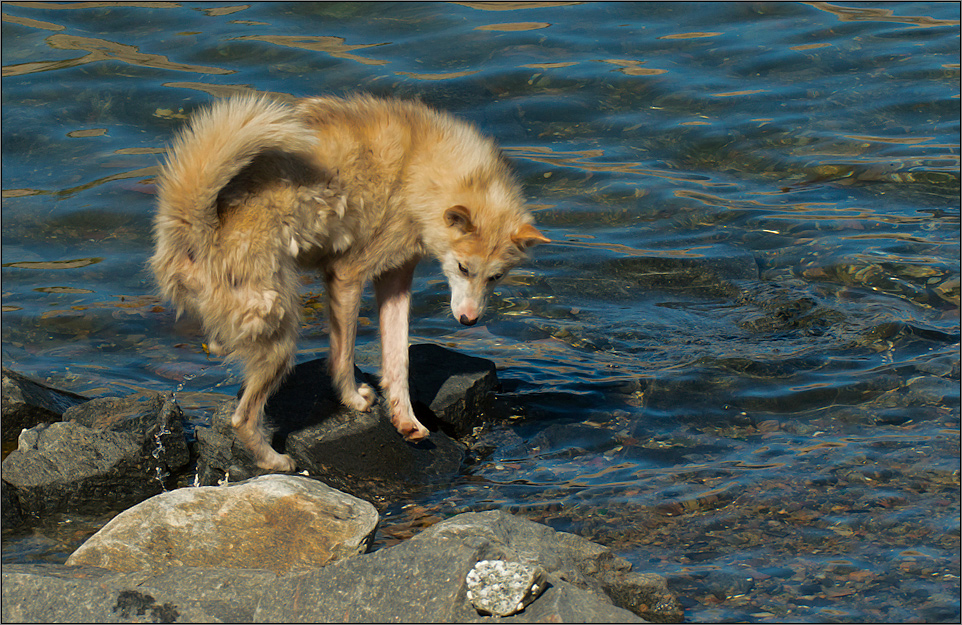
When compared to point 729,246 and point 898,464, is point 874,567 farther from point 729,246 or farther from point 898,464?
point 729,246

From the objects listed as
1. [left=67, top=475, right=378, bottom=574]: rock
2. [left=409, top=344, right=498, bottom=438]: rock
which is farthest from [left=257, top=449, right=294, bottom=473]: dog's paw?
[left=409, top=344, right=498, bottom=438]: rock

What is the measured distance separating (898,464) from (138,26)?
11.8m

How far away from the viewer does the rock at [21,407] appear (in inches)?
242

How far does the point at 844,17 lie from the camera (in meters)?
13.8

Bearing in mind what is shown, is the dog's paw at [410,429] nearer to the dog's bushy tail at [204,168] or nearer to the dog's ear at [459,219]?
the dog's ear at [459,219]

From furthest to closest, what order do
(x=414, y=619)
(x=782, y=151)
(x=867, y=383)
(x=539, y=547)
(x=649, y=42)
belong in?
(x=649, y=42)
(x=782, y=151)
(x=867, y=383)
(x=539, y=547)
(x=414, y=619)

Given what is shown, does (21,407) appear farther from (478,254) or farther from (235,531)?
(478,254)

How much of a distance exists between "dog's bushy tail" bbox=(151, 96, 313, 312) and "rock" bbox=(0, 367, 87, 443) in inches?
59.0

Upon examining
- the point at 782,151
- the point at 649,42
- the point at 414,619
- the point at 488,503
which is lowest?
the point at 488,503

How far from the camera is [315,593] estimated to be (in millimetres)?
3926

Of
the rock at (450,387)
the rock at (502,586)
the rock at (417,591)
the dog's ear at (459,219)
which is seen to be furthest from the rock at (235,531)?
the dog's ear at (459,219)

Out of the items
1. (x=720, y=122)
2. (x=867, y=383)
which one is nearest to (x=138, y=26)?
(x=720, y=122)

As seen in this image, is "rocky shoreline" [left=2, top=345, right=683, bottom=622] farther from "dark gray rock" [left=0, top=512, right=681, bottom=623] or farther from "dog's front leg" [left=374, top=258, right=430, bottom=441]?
"dog's front leg" [left=374, top=258, right=430, bottom=441]

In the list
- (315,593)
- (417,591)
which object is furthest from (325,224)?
(417,591)
